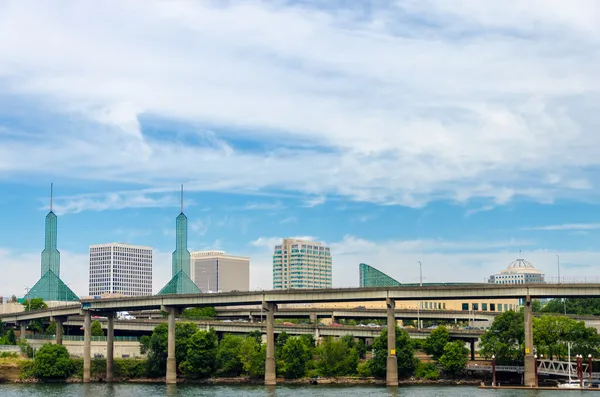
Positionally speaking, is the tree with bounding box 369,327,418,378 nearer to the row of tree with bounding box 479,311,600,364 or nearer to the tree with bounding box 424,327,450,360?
the tree with bounding box 424,327,450,360

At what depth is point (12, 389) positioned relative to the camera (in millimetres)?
165375

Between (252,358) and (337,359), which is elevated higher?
(252,358)

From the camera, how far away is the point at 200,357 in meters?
184

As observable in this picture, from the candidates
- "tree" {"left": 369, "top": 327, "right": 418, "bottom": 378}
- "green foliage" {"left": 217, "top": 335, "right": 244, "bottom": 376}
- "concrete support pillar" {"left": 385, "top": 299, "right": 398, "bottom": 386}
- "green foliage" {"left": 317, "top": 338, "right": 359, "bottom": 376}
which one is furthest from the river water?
"green foliage" {"left": 217, "top": 335, "right": 244, "bottom": 376}

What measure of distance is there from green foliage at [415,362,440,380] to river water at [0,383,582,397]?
54.3 ft

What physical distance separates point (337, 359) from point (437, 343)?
66.0 ft

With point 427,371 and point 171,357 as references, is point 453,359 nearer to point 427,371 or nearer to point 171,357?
point 427,371

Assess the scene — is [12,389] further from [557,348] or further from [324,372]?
[557,348]

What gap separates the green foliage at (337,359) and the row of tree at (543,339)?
25.5m

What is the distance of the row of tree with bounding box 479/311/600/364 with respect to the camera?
550ft

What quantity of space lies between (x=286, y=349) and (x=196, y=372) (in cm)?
1978

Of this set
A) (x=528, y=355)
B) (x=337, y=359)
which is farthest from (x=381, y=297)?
(x=528, y=355)

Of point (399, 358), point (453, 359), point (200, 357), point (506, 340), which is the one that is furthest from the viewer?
point (200, 357)

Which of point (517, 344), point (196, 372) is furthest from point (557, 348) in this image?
point (196, 372)
